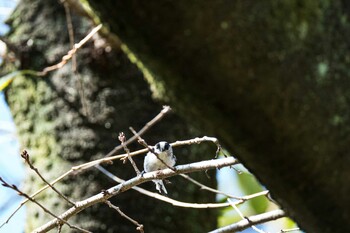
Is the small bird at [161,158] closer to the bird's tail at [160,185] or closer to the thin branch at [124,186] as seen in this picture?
the bird's tail at [160,185]

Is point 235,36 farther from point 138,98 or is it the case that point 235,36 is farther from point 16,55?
point 16,55

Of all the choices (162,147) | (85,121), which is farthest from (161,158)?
(85,121)

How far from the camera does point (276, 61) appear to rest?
0.80 m

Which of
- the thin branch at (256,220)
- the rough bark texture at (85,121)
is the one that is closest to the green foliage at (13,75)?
the rough bark texture at (85,121)

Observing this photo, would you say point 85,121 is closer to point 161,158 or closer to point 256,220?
point 161,158

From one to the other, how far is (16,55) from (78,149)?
0.63 metres

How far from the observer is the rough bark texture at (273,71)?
0.80 meters

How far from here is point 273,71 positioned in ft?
2.63

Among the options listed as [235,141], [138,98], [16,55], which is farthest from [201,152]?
[235,141]

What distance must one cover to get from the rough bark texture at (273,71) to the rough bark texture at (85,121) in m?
1.94

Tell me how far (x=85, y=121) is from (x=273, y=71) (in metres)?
2.22

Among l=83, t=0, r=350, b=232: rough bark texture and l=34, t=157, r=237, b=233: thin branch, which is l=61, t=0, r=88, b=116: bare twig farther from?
l=83, t=0, r=350, b=232: rough bark texture

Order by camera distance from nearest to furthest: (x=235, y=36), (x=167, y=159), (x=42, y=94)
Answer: (x=235, y=36) < (x=167, y=159) < (x=42, y=94)

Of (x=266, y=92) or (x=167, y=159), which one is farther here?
(x=167, y=159)
